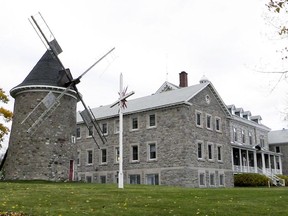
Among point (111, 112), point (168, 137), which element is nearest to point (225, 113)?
point (168, 137)

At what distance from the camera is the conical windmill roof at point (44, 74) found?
109ft

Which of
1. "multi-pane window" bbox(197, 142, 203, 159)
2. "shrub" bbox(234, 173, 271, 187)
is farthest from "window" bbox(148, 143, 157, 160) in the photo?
"shrub" bbox(234, 173, 271, 187)

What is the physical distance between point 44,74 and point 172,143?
13485 mm

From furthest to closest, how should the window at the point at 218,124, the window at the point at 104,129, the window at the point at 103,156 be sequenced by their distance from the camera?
the window at the point at 104,129 → the window at the point at 103,156 → the window at the point at 218,124

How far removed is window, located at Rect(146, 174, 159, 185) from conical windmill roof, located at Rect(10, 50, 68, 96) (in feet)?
41.4

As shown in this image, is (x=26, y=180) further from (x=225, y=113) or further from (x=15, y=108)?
(x=225, y=113)

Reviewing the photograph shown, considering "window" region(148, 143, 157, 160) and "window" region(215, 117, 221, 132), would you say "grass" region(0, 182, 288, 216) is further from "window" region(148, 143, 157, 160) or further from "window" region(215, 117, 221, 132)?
"window" region(215, 117, 221, 132)

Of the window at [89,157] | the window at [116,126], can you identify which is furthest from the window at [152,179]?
the window at [89,157]

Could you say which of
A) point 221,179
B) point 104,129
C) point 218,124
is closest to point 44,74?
point 104,129

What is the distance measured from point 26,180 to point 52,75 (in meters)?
9.37

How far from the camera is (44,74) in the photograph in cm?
3397

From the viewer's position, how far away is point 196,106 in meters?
38.3

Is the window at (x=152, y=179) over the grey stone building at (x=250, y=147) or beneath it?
beneath

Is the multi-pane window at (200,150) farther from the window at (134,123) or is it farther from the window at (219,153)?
the window at (134,123)
